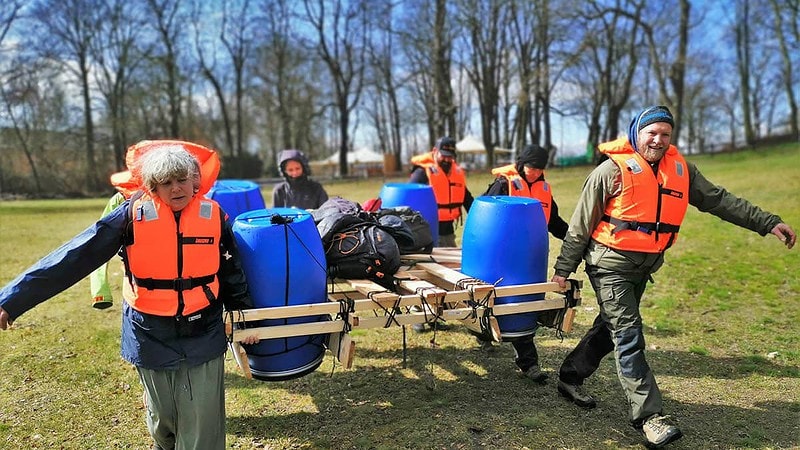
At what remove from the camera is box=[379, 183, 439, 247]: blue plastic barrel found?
5480 mm

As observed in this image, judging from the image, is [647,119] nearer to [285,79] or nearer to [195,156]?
[195,156]

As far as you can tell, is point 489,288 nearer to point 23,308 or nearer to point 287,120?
point 23,308

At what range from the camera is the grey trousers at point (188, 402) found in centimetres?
300

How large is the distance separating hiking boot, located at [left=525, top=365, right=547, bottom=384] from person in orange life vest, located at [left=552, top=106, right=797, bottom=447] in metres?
0.85

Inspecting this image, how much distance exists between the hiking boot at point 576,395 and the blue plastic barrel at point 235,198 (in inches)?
114

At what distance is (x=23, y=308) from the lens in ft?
8.69

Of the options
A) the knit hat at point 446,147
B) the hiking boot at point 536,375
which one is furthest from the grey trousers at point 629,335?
the knit hat at point 446,147

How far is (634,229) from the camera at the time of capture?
377cm

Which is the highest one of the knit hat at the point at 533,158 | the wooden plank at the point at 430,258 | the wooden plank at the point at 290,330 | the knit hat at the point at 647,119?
the knit hat at the point at 647,119

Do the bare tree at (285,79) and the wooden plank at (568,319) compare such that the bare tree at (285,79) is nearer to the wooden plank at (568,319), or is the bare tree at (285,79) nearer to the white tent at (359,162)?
the white tent at (359,162)

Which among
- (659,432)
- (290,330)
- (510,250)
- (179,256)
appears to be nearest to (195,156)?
(179,256)

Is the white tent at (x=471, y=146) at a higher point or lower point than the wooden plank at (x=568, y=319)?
higher

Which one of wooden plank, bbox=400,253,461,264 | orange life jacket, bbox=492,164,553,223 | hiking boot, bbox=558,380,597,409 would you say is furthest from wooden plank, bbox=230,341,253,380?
orange life jacket, bbox=492,164,553,223

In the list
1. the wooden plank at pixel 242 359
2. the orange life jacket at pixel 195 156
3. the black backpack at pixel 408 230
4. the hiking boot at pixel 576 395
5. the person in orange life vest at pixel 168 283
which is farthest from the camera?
the black backpack at pixel 408 230
